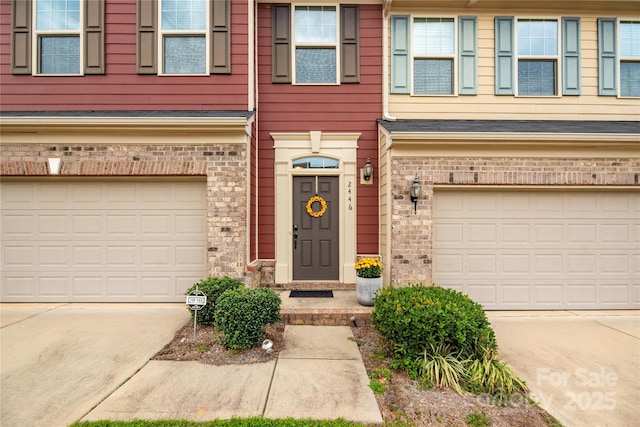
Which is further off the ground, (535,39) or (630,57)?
(535,39)

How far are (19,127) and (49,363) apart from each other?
4.00 meters

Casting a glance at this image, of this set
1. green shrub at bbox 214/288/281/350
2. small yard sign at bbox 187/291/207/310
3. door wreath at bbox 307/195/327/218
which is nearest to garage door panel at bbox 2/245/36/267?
small yard sign at bbox 187/291/207/310

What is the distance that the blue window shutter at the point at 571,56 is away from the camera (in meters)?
6.18

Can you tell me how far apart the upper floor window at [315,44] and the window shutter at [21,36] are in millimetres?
4418

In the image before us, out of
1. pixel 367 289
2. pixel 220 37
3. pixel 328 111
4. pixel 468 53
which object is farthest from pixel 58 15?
pixel 468 53

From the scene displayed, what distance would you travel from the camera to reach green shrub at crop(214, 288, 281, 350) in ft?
12.1

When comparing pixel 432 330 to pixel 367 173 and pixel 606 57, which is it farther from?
pixel 606 57

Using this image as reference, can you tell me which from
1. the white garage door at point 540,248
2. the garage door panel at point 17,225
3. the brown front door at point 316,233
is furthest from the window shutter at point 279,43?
the garage door panel at point 17,225

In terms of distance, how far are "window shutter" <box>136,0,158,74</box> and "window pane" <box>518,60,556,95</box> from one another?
7065mm

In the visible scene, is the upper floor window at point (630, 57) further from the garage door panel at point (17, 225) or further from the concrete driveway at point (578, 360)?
the garage door panel at point (17, 225)

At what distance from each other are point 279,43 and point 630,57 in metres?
7.11

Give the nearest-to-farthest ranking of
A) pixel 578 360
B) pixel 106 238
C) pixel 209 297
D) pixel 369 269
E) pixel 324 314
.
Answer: pixel 578 360 → pixel 209 297 → pixel 324 314 → pixel 369 269 → pixel 106 238

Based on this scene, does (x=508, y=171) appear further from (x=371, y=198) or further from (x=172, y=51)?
(x=172, y=51)

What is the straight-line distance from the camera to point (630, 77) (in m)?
6.29
